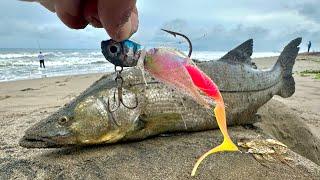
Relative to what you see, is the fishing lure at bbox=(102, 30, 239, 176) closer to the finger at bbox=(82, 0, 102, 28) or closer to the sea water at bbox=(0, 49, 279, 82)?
the finger at bbox=(82, 0, 102, 28)

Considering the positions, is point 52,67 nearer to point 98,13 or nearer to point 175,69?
point 175,69

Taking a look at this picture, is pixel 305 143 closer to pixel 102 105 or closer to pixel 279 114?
pixel 279 114

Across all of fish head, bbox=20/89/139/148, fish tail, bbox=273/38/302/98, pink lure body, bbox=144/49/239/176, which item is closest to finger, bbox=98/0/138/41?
pink lure body, bbox=144/49/239/176

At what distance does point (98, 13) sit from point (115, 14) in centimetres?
5

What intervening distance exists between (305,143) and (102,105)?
305 cm

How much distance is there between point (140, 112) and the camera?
400 cm

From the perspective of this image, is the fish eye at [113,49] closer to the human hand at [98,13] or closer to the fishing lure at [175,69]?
the fishing lure at [175,69]

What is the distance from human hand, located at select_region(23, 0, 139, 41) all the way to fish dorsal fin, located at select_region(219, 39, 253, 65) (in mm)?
3754

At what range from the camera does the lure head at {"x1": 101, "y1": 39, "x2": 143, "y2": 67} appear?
1767 millimetres

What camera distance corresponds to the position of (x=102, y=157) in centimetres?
374

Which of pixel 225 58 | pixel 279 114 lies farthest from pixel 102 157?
pixel 279 114

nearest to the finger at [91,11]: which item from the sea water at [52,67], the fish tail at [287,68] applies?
the fish tail at [287,68]

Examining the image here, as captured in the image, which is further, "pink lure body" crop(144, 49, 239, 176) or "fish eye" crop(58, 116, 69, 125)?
"fish eye" crop(58, 116, 69, 125)

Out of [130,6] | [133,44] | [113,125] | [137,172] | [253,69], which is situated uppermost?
[130,6]
